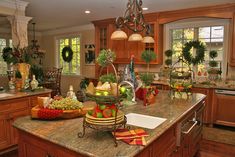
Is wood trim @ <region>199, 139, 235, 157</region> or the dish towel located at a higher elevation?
the dish towel

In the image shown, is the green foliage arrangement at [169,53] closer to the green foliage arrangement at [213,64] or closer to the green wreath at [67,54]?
the green foliage arrangement at [213,64]

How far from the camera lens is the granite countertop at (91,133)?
120 cm

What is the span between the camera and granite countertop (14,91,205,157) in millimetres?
1200

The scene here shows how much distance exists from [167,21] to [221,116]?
2.53 meters

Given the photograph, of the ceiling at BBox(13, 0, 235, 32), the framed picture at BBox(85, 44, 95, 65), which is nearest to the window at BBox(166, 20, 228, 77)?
the ceiling at BBox(13, 0, 235, 32)

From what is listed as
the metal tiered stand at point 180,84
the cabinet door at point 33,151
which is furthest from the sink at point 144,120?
the metal tiered stand at point 180,84

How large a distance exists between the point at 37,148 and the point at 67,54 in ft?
22.2

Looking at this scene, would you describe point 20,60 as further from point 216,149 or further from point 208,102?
point 208,102

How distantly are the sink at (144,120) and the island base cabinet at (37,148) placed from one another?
0.60 metres

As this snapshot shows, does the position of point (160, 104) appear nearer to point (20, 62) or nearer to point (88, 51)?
point (20, 62)

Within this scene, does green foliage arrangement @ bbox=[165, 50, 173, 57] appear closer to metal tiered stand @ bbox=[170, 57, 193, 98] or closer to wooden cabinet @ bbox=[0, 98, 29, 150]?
metal tiered stand @ bbox=[170, 57, 193, 98]

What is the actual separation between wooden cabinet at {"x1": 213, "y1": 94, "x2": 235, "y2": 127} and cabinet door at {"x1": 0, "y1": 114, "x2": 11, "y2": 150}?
12.7 ft

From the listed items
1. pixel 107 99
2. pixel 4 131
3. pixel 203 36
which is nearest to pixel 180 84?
pixel 107 99

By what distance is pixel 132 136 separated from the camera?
4.52 ft
